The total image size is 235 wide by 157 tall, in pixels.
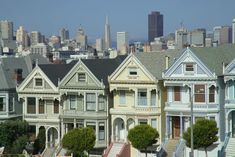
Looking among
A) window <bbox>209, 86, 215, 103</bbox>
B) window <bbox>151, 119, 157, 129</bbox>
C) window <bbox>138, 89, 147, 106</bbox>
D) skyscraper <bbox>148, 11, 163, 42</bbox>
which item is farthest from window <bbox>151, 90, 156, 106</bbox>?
skyscraper <bbox>148, 11, 163, 42</bbox>

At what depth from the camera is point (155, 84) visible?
148ft

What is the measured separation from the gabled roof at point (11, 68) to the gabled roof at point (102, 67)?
7.63 meters

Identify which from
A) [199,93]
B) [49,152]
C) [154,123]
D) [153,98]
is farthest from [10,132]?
[199,93]

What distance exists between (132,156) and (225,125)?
755cm

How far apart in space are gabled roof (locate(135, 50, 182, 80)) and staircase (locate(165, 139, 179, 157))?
15.9ft

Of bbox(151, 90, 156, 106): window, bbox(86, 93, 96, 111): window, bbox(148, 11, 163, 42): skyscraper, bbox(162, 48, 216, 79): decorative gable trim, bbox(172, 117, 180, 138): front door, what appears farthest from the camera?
Result: bbox(148, 11, 163, 42): skyscraper

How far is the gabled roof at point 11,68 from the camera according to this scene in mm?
51678

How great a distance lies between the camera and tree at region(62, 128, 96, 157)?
43.9m

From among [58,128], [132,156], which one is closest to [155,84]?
[132,156]

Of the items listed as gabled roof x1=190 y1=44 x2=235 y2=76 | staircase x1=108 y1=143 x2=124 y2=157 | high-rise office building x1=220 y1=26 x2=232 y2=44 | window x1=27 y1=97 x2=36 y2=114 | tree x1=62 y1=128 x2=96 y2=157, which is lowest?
staircase x1=108 y1=143 x2=124 y2=157

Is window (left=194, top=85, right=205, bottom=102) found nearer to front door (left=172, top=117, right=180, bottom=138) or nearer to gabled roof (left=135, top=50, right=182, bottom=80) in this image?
front door (left=172, top=117, right=180, bottom=138)

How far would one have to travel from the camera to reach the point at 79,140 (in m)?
43.9

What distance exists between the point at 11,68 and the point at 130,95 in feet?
45.0

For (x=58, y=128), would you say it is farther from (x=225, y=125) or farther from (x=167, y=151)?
(x=225, y=125)
